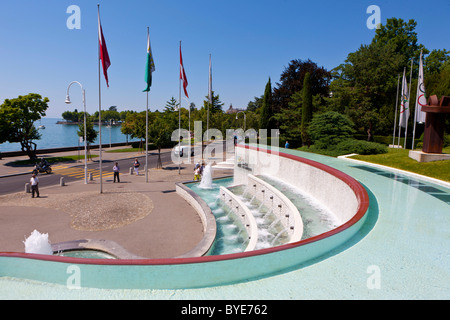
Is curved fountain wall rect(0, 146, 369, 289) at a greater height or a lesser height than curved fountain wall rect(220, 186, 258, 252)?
greater

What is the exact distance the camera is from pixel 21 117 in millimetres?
30922

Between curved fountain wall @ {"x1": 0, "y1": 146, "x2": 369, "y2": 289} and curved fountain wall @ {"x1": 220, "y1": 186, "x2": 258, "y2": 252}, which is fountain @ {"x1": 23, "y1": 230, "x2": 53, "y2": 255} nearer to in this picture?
curved fountain wall @ {"x1": 0, "y1": 146, "x2": 369, "y2": 289}

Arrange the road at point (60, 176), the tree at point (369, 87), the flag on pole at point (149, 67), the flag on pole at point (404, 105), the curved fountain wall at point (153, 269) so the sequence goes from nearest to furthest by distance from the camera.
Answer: the curved fountain wall at point (153, 269), the flag on pole at point (149, 67), the road at point (60, 176), the flag on pole at point (404, 105), the tree at point (369, 87)

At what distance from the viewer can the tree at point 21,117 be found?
29.9 metres

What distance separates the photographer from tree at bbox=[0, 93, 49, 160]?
29938 millimetres

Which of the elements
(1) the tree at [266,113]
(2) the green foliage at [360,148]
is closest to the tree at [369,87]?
(1) the tree at [266,113]

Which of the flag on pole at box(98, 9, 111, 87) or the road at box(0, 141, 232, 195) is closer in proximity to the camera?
the flag on pole at box(98, 9, 111, 87)

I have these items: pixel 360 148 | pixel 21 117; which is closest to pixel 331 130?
pixel 360 148

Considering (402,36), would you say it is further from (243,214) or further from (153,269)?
(153,269)

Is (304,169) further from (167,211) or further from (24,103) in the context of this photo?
(24,103)

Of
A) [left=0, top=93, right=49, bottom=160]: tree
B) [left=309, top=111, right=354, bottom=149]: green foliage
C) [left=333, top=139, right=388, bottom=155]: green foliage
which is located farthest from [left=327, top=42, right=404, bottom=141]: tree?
[left=0, top=93, right=49, bottom=160]: tree

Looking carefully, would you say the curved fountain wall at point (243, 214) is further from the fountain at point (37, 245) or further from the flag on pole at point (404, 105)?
the flag on pole at point (404, 105)

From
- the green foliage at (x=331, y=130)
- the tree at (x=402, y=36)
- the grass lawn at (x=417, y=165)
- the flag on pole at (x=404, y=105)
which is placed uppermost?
the tree at (x=402, y=36)
